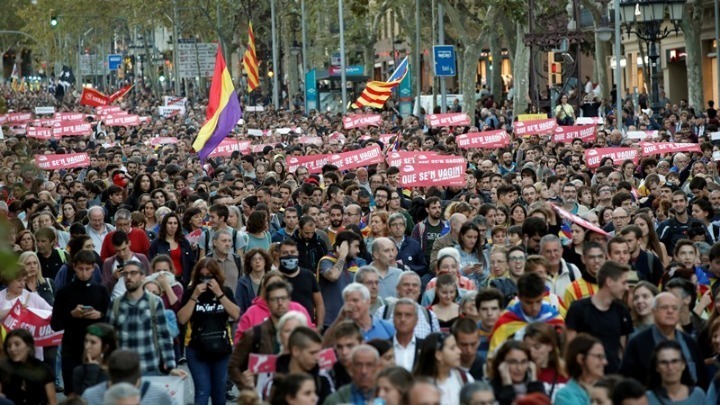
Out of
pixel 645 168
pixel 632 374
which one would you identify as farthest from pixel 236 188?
pixel 632 374

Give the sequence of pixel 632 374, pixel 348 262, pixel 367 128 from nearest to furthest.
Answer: pixel 632 374
pixel 348 262
pixel 367 128

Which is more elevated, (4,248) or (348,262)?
(4,248)

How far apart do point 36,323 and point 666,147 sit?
48.5 ft

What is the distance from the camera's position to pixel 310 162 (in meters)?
26.2

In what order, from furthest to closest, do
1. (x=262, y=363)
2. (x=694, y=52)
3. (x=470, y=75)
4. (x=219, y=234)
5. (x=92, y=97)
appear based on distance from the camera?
(x=92, y=97), (x=470, y=75), (x=694, y=52), (x=219, y=234), (x=262, y=363)

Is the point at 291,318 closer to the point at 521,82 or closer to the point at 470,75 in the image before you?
the point at 521,82

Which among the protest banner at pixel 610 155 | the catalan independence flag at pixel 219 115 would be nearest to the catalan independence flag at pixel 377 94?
the catalan independence flag at pixel 219 115

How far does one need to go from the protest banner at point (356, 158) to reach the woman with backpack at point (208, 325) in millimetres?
13515

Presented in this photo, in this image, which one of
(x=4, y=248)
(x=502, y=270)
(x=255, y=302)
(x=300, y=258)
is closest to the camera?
(x=4, y=248)

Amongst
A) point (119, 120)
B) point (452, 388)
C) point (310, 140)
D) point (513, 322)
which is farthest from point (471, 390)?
point (119, 120)

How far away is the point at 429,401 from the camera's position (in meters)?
7.58

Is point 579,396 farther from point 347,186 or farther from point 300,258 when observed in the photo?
point 347,186

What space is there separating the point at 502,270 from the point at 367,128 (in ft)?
95.0

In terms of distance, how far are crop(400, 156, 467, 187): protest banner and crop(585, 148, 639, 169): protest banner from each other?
4828 millimetres
